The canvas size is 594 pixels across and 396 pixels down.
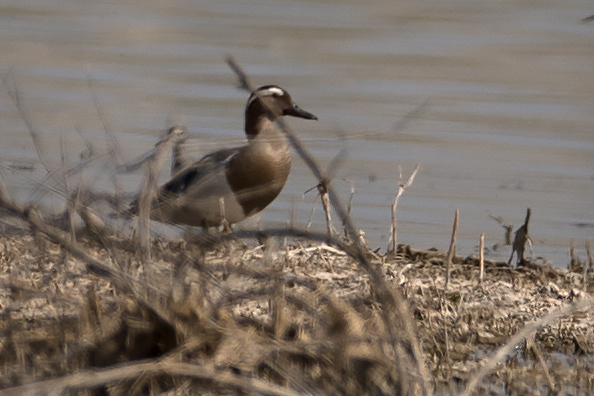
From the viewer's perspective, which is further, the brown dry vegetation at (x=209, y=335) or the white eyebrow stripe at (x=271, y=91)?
the white eyebrow stripe at (x=271, y=91)

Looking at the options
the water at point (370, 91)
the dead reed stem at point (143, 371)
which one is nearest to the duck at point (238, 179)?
the water at point (370, 91)

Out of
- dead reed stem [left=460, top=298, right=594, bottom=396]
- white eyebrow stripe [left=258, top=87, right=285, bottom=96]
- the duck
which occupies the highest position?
white eyebrow stripe [left=258, top=87, right=285, bottom=96]

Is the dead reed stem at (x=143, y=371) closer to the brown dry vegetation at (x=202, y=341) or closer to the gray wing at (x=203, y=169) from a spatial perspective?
the brown dry vegetation at (x=202, y=341)

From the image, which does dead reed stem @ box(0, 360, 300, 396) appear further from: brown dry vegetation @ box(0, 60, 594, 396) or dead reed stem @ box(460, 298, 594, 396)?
dead reed stem @ box(460, 298, 594, 396)

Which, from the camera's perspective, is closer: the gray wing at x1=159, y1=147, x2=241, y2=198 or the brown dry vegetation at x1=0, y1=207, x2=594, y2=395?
the brown dry vegetation at x1=0, y1=207, x2=594, y2=395

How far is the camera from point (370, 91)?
11852 millimetres

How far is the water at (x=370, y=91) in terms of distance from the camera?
8766 mm

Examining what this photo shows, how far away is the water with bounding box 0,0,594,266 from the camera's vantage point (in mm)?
8766

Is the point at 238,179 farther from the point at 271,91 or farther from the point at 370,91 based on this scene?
the point at 370,91

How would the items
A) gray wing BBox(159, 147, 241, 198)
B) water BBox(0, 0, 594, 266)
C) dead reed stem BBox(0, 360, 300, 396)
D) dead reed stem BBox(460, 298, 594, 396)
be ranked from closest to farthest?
dead reed stem BBox(0, 360, 300, 396) → dead reed stem BBox(460, 298, 594, 396) → gray wing BBox(159, 147, 241, 198) → water BBox(0, 0, 594, 266)

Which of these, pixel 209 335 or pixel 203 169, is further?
pixel 203 169

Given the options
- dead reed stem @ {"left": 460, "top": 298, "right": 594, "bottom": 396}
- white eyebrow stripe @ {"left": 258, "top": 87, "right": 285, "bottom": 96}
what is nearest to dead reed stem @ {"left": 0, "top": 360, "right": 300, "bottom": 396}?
dead reed stem @ {"left": 460, "top": 298, "right": 594, "bottom": 396}

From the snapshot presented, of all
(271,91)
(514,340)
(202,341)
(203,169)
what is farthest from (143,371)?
(271,91)

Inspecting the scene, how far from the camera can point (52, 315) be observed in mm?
5168
